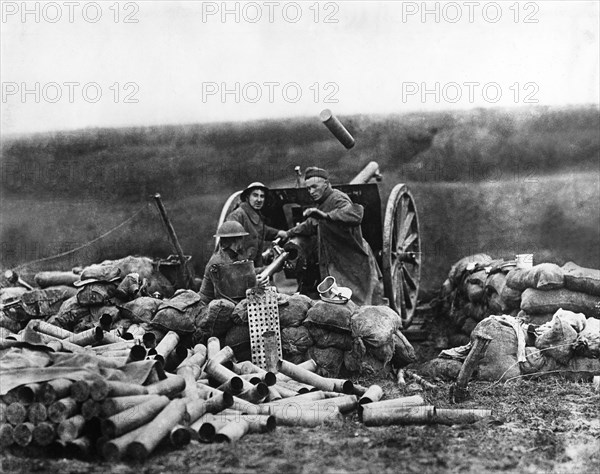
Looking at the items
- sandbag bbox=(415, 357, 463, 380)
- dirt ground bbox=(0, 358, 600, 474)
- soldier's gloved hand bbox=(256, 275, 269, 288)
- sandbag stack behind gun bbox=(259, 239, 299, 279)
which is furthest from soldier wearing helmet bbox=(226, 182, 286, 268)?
dirt ground bbox=(0, 358, 600, 474)

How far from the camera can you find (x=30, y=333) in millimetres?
6363

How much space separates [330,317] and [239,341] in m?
0.92

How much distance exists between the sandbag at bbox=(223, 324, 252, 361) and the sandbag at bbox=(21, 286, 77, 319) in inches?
78.8

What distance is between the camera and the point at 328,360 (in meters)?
7.27

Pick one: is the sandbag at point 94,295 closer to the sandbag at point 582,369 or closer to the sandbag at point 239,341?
the sandbag at point 239,341

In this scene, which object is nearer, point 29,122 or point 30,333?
point 30,333

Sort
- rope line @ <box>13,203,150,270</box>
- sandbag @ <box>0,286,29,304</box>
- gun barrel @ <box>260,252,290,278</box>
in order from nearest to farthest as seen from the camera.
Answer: gun barrel @ <box>260,252,290,278</box>
sandbag @ <box>0,286,29,304</box>
rope line @ <box>13,203,150,270</box>

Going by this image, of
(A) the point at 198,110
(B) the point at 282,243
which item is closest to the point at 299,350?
(B) the point at 282,243

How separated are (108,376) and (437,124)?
30.6ft

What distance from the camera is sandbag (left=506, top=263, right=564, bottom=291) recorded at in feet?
27.9

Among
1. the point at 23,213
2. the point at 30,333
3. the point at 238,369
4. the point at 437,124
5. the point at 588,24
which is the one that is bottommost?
the point at 238,369

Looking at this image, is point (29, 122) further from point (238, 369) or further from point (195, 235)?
point (238, 369)

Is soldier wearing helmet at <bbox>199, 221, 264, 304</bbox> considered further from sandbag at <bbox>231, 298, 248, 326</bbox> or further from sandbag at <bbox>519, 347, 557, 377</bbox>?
sandbag at <bbox>519, 347, 557, 377</bbox>

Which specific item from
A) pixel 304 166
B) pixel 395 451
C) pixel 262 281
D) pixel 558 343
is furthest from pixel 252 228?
pixel 395 451
